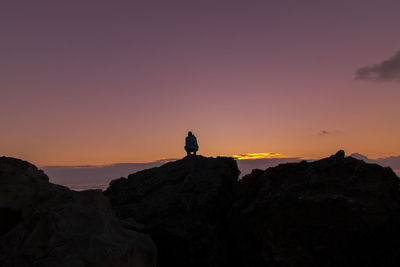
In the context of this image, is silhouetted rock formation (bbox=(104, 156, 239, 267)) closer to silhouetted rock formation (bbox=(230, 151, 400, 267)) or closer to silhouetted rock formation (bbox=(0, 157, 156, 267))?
silhouetted rock formation (bbox=(230, 151, 400, 267))

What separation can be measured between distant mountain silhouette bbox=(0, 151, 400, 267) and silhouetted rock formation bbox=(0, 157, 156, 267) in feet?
0.06

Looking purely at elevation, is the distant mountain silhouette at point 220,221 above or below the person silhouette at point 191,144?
below

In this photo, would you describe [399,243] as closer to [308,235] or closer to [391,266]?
[391,266]

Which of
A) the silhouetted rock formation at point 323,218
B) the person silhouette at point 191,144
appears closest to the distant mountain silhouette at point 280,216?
the silhouetted rock formation at point 323,218

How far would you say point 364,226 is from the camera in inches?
283

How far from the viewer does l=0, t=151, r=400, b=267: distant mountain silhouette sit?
19.1 ft

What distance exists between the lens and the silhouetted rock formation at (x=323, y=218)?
283 inches

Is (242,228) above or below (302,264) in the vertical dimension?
above

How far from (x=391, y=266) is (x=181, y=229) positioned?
16.4ft

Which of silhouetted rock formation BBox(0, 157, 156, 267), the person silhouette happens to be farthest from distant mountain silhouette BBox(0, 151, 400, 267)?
the person silhouette

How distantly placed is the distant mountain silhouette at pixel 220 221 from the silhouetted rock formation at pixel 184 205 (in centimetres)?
3

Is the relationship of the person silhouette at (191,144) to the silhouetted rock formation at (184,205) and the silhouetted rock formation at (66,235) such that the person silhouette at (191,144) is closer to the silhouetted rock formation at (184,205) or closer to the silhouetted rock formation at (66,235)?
the silhouetted rock formation at (184,205)

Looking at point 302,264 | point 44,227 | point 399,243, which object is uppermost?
point 44,227

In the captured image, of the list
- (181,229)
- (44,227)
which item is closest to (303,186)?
(181,229)
